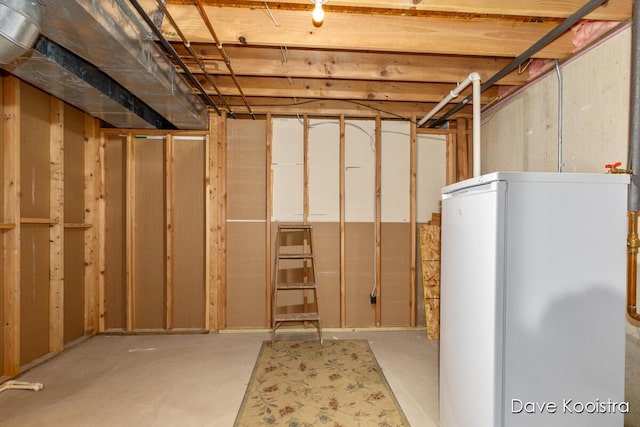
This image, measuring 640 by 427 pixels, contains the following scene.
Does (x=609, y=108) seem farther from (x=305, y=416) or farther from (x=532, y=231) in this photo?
(x=305, y=416)

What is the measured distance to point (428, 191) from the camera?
3492 mm

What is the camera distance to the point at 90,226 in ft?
10.3

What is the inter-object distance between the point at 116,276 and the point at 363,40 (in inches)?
127

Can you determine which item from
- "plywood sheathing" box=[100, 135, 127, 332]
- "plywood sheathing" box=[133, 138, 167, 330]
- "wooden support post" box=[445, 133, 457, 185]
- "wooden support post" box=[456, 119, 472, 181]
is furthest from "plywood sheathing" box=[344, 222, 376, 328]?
"plywood sheathing" box=[100, 135, 127, 332]

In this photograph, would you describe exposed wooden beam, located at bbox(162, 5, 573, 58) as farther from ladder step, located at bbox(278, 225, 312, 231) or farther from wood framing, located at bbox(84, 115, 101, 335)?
wood framing, located at bbox(84, 115, 101, 335)

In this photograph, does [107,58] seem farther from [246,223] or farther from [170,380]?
[170,380]

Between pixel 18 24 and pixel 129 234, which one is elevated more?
pixel 18 24

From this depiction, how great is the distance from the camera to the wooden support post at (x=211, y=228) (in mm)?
3225

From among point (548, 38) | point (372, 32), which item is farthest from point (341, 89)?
point (548, 38)

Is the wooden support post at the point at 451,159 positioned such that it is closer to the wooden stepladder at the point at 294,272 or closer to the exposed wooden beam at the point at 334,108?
the exposed wooden beam at the point at 334,108

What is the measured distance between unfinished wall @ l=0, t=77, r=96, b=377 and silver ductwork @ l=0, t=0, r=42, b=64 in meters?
1.09

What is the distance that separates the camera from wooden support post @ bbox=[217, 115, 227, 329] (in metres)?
3.25

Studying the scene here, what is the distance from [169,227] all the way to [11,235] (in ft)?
3.87

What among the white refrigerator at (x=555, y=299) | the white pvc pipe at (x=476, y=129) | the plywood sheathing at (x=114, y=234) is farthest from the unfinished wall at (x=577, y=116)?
the plywood sheathing at (x=114, y=234)
